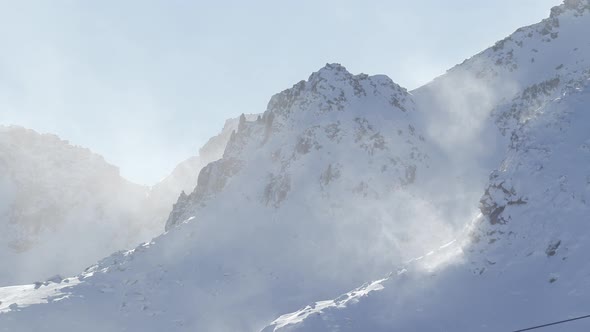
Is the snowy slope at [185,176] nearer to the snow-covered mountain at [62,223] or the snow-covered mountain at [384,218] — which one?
the snow-covered mountain at [62,223]

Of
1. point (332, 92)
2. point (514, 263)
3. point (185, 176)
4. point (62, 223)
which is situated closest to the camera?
point (514, 263)

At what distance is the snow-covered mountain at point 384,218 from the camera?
3475 cm

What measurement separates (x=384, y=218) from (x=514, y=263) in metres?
35.0

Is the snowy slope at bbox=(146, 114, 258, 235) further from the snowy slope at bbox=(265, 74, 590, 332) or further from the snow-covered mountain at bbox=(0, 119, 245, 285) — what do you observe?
the snowy slope at bbox=(265, 74, 590, 332)

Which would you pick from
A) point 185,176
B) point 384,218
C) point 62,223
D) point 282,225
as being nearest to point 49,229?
point 62,223

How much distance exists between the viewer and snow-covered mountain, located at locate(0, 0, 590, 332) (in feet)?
114

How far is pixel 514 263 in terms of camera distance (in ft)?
114

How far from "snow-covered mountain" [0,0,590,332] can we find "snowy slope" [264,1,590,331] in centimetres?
11

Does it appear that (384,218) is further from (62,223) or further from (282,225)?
(62,223)

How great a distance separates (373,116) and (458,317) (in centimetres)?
5679

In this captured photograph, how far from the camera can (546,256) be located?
33.2 metres

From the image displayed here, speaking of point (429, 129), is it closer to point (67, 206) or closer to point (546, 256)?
point (546, 256)

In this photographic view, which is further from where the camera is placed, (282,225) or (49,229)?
(49,229)

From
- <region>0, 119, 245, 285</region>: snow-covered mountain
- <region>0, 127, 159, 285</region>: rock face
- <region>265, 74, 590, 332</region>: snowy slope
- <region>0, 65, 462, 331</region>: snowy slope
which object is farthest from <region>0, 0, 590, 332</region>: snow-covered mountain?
<region>0, 127, 159, 285</region>: rock face
